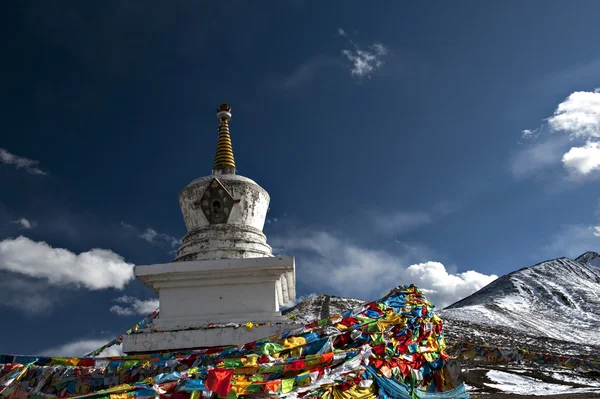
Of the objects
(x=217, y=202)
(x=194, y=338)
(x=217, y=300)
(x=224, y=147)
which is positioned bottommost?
(x=194, y=338)

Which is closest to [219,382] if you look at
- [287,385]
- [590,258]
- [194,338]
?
[287,385]

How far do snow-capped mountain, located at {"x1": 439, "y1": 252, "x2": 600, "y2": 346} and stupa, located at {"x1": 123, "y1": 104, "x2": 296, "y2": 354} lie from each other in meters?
19.4

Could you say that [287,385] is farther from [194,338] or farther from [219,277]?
[219,277]

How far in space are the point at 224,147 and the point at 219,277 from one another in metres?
3.27

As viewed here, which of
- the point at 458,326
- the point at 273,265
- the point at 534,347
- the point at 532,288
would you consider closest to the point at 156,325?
the point at 273,265

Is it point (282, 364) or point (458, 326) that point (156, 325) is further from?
point (458, 326)

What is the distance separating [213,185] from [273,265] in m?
2.27

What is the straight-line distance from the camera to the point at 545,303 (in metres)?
35.7

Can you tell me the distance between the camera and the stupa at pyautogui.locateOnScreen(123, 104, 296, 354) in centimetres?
709

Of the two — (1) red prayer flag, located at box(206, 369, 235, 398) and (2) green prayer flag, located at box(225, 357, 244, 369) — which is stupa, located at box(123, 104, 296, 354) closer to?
(2) green prayer flag, located at box(225, 357, 244, 369)

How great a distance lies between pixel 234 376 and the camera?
12.0 feet

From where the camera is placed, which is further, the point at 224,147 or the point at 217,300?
the point at 224,147

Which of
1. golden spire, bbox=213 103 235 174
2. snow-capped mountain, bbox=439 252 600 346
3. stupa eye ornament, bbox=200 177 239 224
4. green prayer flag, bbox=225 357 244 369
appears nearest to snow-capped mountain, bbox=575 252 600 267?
snow-capped mountain, bbox=439 252 600 346

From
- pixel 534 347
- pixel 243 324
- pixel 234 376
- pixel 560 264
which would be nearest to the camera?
pixel 234 376
